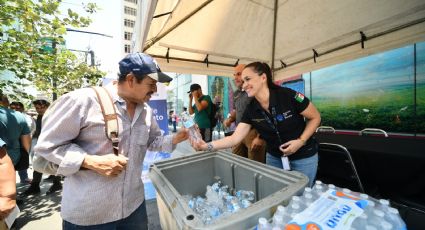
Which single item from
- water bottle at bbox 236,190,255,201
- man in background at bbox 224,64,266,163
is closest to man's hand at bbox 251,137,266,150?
man in background at bbox 224,64,266,163

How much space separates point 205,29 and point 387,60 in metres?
4.70

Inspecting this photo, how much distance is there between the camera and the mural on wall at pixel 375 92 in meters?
4.37

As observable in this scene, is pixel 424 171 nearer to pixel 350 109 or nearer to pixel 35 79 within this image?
pixel 350 109

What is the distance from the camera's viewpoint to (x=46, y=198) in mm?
3766

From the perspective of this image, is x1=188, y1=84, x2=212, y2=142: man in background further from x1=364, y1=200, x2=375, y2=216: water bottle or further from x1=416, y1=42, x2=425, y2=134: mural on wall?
x1=416, y1=42, x2=425, y2=134: mural on wall

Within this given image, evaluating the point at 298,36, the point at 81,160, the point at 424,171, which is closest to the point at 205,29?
the point at 298,36

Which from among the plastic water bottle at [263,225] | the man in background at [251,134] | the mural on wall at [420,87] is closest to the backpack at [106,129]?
the plastic water bottle at [263,225]

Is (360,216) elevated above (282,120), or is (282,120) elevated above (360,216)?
(282,120)

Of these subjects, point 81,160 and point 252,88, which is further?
point 252,88

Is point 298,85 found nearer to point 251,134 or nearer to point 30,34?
point 251,134

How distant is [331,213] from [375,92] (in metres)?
5.71

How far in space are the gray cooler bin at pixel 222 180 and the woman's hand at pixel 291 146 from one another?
1.02 feet

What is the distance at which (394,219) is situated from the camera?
0.83 metres

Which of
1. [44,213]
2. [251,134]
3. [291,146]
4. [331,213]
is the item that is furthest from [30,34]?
[331,213]
